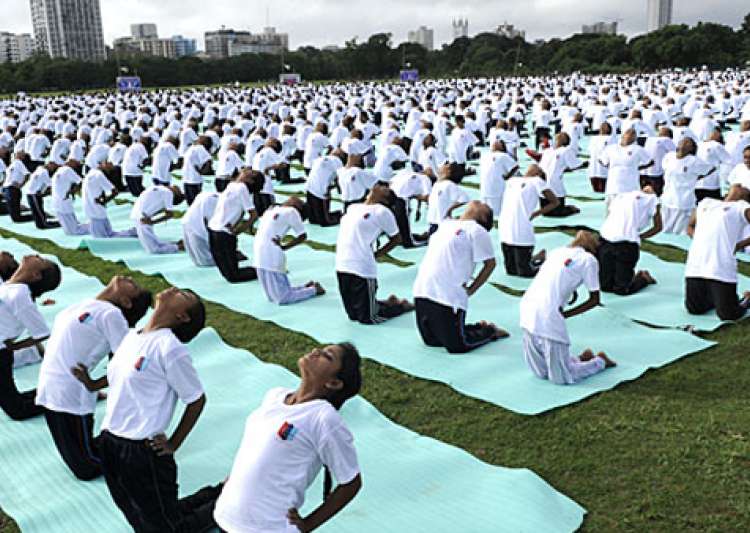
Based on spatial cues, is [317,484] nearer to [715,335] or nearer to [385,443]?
[385,443]

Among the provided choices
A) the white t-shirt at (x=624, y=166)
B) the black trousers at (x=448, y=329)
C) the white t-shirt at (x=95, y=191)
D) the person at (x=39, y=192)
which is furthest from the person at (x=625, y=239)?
the person at (x=39, y=192)

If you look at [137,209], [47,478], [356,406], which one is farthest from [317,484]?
[137,209]

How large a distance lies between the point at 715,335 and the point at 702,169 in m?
3.36

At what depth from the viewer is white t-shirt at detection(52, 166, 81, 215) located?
370 inches

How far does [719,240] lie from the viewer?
5.59 meters

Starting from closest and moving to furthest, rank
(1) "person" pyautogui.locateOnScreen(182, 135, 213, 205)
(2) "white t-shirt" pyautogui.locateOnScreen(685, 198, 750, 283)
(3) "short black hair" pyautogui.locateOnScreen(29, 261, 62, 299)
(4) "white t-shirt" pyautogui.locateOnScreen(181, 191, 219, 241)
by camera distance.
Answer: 1. (3) "short black hair" pyautogui.locateOnScreen(29, 261, 62, 299)
2. (2) "white t-shirt" pyautogui.locateOnScreen(685, 198, 750, 283)
3. (4) "white t-shirt" pyautogui.locateOnScreen(181, 191, 219, 241)
4. (1) "person" pyautogui.locateOnScreen(182, 135, 213, 205)

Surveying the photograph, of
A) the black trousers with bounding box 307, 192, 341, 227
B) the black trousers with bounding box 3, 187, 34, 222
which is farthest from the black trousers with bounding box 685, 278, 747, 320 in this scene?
the black trousers with bounding box 3, 187, 34, 222

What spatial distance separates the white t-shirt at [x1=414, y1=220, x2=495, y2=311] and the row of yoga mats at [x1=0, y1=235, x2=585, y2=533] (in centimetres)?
102

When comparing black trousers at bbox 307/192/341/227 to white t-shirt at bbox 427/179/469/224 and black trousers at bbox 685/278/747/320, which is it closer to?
white t-shirt at bbox 427/179/469/224

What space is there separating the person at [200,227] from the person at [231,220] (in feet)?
0.83

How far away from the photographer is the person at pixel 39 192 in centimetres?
986

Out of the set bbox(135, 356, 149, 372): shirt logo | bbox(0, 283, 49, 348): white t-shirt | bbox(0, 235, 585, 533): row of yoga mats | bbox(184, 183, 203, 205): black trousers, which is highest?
bbox(135, 356, 149, 372): shirt logo

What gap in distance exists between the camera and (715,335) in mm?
5504

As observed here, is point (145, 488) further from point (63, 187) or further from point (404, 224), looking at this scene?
point (63, 187)
